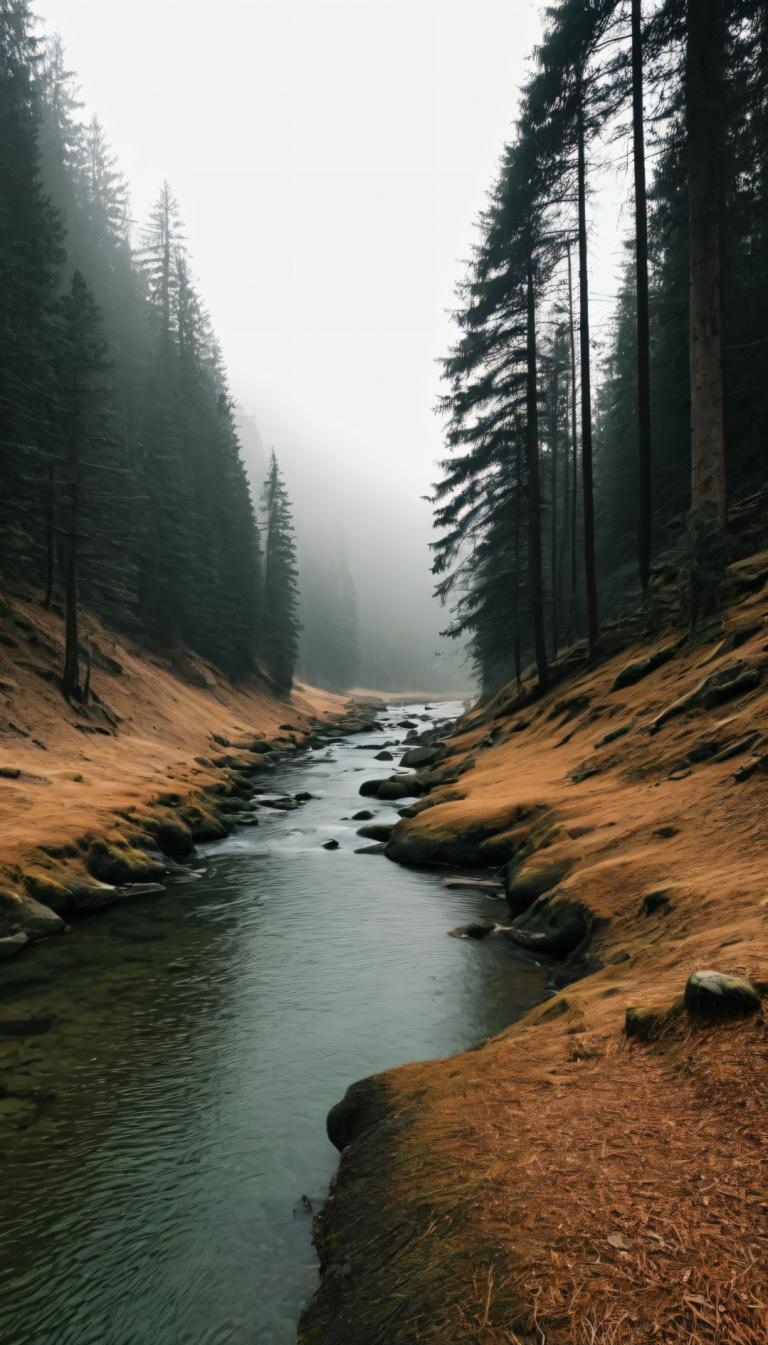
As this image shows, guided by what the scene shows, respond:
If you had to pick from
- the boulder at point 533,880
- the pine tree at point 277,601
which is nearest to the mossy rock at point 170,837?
the boulder at point 533,880

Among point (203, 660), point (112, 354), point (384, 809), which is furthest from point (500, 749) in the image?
point (112, 354)

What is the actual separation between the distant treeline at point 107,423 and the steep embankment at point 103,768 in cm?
210

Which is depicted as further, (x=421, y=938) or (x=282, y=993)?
(x=421, y=938)

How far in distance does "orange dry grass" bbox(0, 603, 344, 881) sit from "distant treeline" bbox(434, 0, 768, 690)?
13.3 meters

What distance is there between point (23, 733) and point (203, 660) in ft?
92.0

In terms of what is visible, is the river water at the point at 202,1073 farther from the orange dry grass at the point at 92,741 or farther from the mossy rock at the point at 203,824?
the mossy rock at the point at 203,824

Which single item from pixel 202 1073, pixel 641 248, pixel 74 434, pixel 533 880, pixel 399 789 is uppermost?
pixel 641 248

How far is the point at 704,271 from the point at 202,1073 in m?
17.1

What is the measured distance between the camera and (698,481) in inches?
583

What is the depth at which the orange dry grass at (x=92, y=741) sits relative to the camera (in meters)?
15.0

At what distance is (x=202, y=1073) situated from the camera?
6957mm

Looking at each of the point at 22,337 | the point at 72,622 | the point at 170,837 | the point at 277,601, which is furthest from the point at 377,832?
the point at 277,601

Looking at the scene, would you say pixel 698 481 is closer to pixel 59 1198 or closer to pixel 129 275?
pixel 59 1198

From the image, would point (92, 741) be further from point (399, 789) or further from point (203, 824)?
point (399, 789)
